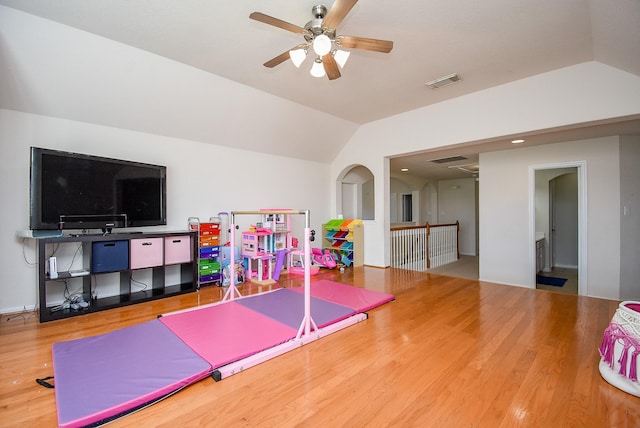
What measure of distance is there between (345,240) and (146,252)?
3.85m

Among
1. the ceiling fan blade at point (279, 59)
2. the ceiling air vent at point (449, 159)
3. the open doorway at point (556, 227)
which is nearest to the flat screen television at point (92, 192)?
the ceiling fan blade at point (279, 59)

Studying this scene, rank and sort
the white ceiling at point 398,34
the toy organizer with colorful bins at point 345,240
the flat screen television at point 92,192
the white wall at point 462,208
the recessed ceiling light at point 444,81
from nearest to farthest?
the white ceiling at point 398,34
the flat screen television at point 92,192
the recessed ceiling light at point 444,81
the toy organizer with colorful bins at point 345,240
the white wall at point 462,208

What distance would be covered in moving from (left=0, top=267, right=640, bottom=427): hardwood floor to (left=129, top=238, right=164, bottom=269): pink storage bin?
60cm

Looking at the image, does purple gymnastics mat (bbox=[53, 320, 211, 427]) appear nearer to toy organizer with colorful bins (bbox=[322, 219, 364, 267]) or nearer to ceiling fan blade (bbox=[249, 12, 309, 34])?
ceiling fan blade (bbox=[249, 12, 309, 34])

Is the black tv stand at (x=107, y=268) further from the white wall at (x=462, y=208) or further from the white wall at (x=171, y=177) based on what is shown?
the white wall at (x=462, y=208)

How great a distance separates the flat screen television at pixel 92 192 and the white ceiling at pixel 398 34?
1.47m

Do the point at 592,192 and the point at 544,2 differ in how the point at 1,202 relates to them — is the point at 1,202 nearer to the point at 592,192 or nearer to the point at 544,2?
the point at 544,2

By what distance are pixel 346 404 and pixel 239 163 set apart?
14.4ft

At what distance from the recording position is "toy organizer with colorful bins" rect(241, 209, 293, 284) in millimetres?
4590

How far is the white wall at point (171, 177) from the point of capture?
10.3 ft

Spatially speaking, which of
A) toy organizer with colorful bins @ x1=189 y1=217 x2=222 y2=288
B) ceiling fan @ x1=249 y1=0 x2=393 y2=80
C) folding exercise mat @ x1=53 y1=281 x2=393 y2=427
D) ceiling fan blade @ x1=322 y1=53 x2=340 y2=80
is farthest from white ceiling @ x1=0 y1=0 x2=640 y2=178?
folding exercise mat @ x1=53 y1=281 x2=393 y2=427

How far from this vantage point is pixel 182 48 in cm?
306

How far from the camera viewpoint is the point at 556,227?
712cm

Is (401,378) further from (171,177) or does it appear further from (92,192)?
(171,177)
